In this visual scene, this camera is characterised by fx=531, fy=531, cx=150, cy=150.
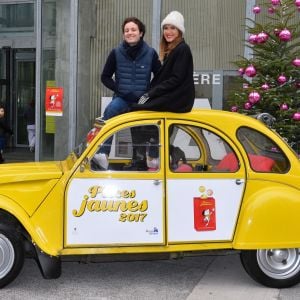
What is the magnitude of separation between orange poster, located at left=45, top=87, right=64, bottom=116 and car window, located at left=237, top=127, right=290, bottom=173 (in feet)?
23.2

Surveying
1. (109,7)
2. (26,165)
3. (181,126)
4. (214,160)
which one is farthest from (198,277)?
(109,7)

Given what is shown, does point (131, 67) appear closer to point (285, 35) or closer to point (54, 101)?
point (285, 35)

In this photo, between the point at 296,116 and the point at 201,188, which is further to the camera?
the point at 296,116

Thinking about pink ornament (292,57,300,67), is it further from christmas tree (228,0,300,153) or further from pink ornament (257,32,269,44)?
pink ornament (257,32,269,44)

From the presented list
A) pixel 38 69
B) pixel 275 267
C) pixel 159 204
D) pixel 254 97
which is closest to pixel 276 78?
pixel 254 97

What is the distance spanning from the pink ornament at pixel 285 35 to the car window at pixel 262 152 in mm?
2286

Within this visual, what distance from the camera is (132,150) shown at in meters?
4.73

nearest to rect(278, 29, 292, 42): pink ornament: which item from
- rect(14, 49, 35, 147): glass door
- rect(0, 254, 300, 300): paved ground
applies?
rect(0, 254, 300, 300): paved ground

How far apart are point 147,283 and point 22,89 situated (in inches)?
481

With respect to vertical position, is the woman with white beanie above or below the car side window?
above

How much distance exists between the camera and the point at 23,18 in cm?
1339

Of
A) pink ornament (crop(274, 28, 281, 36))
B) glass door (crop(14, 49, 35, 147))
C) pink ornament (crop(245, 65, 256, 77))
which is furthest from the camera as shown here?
glass door (crop(14, 49, 35, 147))

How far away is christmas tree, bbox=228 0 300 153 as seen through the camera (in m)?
6.64

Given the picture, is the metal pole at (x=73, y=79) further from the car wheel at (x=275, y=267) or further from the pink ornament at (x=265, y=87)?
the car wheel at (x=275, y=267)
